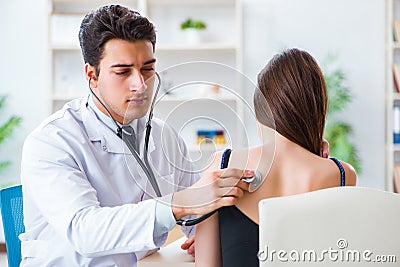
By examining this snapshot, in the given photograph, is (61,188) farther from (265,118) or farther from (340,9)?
(340,9)

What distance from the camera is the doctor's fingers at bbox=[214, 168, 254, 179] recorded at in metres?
1.36

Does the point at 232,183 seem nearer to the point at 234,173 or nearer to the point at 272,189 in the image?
the point at 234,173

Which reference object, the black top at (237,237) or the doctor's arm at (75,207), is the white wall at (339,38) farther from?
the black top at (237,237)

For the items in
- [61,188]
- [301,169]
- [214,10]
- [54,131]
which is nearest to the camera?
[301,169]

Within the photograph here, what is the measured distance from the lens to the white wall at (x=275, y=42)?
4828 mm

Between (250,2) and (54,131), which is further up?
(250,2)

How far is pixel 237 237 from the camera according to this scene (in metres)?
1.52

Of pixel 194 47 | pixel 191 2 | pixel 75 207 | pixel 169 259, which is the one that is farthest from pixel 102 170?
pixel 191 2

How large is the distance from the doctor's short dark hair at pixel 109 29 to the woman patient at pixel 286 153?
0.46 m

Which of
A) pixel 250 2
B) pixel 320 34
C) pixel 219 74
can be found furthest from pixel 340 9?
pixel 219 74

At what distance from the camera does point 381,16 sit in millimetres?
4840

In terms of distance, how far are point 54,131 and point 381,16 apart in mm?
3513
